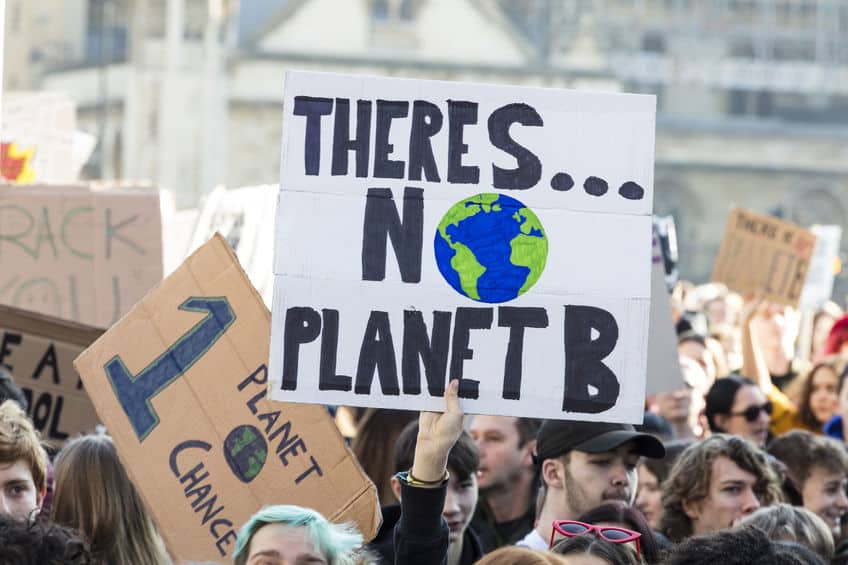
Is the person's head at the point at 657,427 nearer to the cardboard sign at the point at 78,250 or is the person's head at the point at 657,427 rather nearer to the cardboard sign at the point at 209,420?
the cardboard sign at the point at 78,250

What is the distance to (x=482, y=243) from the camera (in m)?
3.80

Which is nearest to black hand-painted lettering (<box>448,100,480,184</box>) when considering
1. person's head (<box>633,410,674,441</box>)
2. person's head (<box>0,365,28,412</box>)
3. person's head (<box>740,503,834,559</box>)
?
person's head (<box>740,503,834,559</box>)

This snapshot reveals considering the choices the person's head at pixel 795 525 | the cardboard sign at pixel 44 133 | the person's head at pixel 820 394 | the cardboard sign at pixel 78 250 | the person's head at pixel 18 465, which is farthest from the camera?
the cardboard sign at pixel 44 133

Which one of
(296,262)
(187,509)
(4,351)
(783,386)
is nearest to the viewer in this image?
(296,262)

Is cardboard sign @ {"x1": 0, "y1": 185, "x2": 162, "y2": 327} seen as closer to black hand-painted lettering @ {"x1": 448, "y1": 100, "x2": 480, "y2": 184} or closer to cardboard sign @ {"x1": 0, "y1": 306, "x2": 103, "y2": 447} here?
cardboard sign @ {"x1": 0, "y1": 306, "x2": 103, "y2": 447}

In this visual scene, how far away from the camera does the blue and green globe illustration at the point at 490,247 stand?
3.78 metres

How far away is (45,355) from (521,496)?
1.39 m

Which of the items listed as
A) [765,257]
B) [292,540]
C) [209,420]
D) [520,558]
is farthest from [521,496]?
[765,257]

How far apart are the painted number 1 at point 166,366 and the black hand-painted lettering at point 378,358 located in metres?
0.56

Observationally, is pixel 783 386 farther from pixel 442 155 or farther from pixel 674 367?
pixel 442 155

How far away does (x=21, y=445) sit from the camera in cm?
402

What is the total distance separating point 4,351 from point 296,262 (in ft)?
5.71

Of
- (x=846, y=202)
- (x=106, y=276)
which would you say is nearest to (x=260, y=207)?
(x=106, y=276)

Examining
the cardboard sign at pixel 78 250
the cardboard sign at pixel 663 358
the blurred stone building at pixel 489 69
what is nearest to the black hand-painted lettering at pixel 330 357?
the cardboard sign at pixel 78 250
